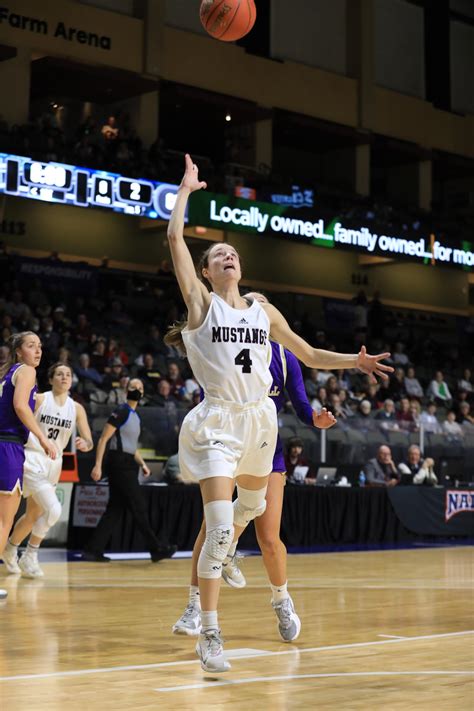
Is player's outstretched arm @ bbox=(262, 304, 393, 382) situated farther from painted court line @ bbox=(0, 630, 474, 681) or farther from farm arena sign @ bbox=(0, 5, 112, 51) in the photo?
farm arena sign @ bbox=(0, 5, 112, 51)

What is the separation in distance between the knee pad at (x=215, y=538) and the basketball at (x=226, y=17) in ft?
18.9

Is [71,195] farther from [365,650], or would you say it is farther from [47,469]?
[365,650]

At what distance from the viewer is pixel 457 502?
16500mm

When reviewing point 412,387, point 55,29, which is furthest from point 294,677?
point 55,29

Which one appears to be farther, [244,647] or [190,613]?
[190,613]

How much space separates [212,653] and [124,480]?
260 inches

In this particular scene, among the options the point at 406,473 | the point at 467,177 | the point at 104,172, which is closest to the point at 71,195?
the point at 104,172

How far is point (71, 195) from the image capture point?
20.8 metres

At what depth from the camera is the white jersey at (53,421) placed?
32.7 ft

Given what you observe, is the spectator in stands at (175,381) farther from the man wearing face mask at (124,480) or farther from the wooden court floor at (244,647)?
the wooden court floor at (244,647)

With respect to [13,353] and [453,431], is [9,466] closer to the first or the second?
[13,353]

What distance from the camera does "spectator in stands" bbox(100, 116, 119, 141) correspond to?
2392 cm

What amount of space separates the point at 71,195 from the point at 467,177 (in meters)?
18.2

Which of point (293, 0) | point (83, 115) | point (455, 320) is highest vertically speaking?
point (293, 0)
